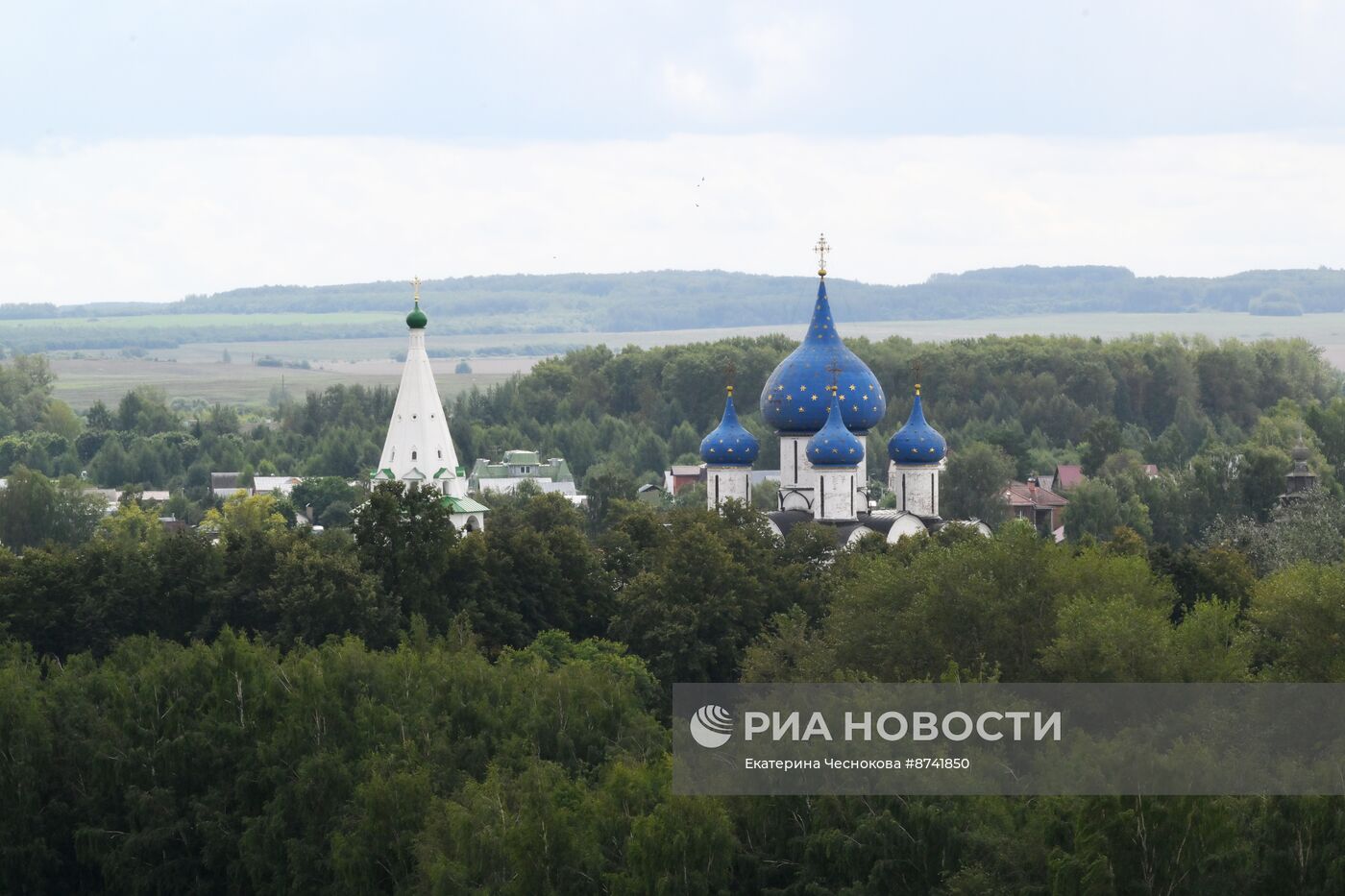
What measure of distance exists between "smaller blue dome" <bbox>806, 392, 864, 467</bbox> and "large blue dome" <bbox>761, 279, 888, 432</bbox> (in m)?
2.15

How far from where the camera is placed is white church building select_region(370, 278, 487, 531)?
60688mm

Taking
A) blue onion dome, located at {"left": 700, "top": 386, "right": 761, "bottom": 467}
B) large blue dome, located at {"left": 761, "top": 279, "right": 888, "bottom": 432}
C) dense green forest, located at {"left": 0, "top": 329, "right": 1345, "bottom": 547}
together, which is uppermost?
large blue dome, located at {"left": 761, "top": 279, "right": 888, "bottom": 432}

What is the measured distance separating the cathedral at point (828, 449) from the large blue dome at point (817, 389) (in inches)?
0.8

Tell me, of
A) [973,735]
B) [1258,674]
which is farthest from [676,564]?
[973,735]

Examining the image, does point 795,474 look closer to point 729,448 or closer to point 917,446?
point 729,448

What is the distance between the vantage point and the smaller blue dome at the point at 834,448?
198ft

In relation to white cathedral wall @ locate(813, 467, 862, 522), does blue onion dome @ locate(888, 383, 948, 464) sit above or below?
above

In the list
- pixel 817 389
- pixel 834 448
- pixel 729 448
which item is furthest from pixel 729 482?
pixel 834 448

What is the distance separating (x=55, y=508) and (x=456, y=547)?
4152 cm

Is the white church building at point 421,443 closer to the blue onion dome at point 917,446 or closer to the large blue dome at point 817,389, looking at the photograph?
the large blue dome at point 817,389

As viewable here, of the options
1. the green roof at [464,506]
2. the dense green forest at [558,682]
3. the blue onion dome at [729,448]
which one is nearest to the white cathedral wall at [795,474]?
the blue onion dome at [729,448]

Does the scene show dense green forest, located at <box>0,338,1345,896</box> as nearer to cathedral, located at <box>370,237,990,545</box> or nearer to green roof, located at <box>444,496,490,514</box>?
green roof, located at <box>444,496,490,514</box>

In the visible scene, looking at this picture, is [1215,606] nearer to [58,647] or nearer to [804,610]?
[804,610]

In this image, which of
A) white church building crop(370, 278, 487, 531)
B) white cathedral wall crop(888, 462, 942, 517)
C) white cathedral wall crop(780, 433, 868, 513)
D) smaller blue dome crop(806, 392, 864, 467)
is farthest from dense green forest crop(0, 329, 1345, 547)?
white church building crop(370, 278, 487, 531)
